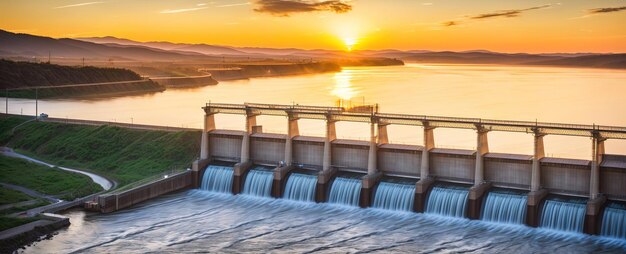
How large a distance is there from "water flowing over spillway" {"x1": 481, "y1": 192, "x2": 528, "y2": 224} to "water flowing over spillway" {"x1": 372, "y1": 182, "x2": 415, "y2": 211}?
4.75m

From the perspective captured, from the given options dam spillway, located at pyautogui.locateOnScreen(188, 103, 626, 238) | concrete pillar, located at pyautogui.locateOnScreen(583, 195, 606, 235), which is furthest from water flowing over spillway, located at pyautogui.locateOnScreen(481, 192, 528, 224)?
concrete pillar, located at pyautogui.locateOnScreen(583, 195, 606, 235)

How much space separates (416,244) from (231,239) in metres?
10.4

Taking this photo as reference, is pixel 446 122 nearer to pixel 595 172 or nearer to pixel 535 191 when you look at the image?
pixel 535 191

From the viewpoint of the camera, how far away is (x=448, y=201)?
4578cm

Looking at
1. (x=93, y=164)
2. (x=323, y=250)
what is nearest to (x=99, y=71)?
(x=93, y=164)

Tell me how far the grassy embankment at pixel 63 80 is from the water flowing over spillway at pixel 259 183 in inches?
2918

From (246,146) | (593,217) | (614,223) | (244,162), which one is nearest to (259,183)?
(244,162)

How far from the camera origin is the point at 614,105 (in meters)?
105

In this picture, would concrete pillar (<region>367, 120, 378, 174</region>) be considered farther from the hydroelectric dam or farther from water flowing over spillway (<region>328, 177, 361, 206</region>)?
water flowing over spillway (<region>328, 177, 361, 206</region>)

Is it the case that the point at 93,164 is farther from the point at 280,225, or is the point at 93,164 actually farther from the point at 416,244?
the point at 416,244

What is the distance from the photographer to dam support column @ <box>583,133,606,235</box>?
4044 centimetres

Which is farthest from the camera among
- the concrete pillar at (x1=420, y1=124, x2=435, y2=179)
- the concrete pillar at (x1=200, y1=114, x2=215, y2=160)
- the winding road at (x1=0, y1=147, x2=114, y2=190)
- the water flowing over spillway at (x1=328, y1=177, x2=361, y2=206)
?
the concrete pillar at (x1=200, y1=114, x2=215, y2=160)

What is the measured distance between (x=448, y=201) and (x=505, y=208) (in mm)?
3522

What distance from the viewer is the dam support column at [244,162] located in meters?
53.0
